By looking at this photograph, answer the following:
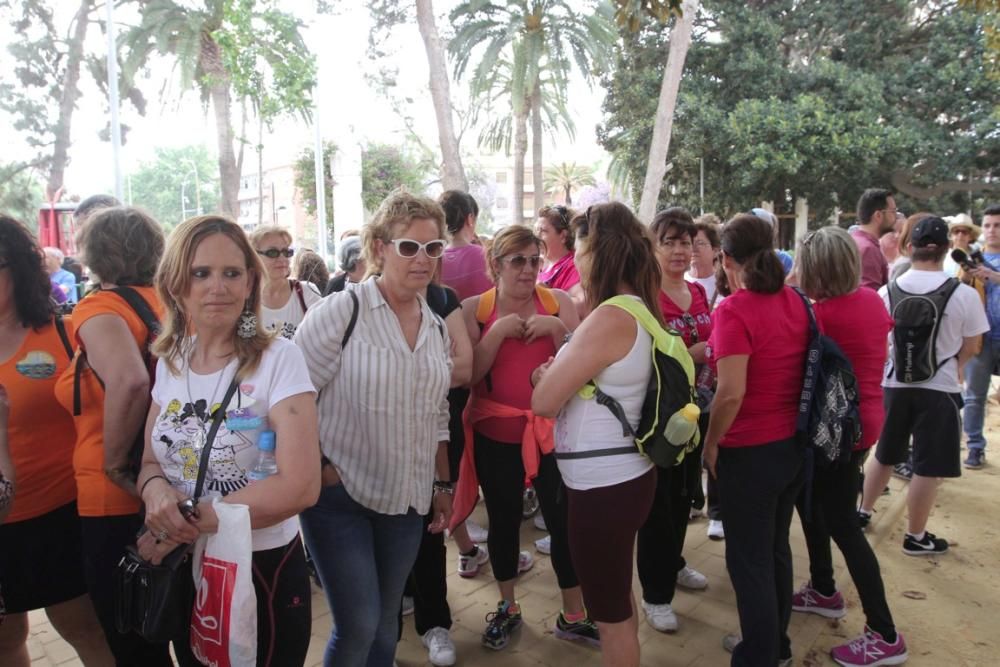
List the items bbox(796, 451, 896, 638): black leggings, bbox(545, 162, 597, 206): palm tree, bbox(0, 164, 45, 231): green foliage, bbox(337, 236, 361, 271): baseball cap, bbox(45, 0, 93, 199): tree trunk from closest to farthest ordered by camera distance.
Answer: bbox(796, 451, 896, 638): black leggings < bbox(337, 236, 361, 271): baseball cap < bbox(45, 0, 93, 199): tree trunk < bbox(0, 164, 45, 231): green foliage < bbox(545, 162, 597, 206): palm tree

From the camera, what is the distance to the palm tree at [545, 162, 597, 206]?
164ft

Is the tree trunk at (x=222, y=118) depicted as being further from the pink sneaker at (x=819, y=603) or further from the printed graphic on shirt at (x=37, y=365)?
the pink sneaker at (x=819, y=603)

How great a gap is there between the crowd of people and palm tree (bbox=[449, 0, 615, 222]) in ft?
50.4

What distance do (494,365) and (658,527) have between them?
115 centimetres

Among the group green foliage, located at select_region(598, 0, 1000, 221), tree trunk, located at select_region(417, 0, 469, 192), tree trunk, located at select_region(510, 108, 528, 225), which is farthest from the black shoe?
tree trunk, located at select_region(510, 108, 528, 225)

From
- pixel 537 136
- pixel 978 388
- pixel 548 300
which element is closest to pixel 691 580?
pixel 548 300

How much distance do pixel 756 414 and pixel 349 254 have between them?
278cm

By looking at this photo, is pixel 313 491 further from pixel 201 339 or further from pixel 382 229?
pixel 382 229

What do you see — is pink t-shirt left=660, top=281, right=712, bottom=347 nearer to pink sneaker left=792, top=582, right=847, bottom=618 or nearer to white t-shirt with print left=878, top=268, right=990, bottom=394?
white t-shirt with print left=878, top=268, right=990, bottom=394

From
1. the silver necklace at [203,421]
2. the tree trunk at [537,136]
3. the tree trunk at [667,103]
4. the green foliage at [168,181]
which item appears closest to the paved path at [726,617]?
the silver necklace at [203,421]

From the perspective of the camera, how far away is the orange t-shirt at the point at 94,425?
206 centimetres

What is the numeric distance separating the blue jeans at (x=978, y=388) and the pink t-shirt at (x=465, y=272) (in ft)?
14.9

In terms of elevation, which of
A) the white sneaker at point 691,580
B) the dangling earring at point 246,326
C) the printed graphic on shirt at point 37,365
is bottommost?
the white sneaker at point 691,580

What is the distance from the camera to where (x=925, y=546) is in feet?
13.7
